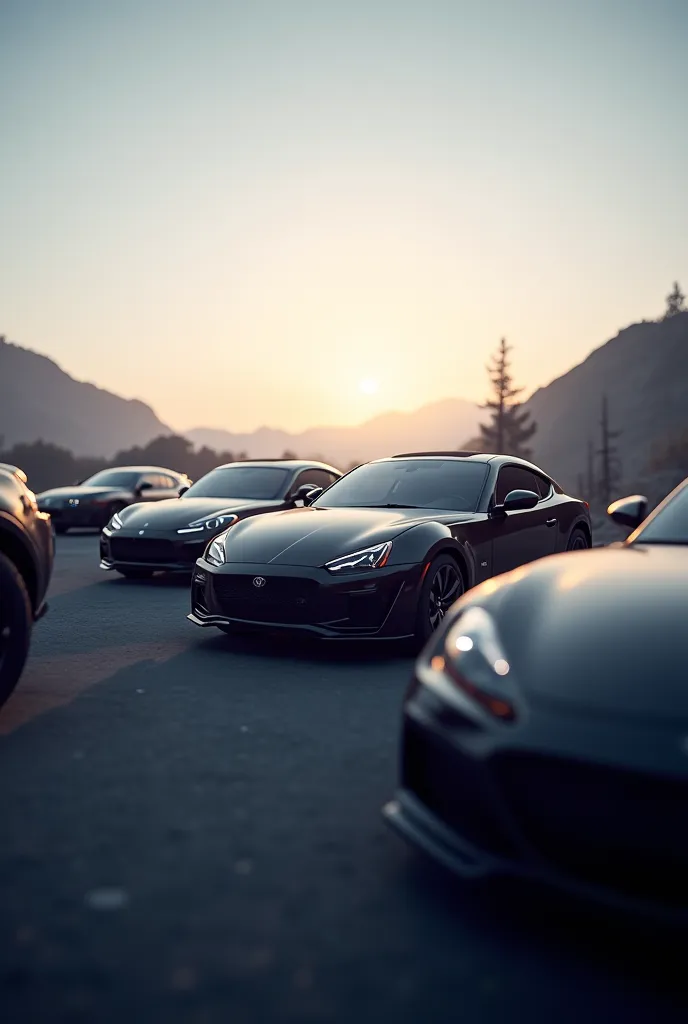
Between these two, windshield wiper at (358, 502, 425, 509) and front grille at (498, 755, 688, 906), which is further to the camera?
windshield wiper at (358, 502, 425, 509)

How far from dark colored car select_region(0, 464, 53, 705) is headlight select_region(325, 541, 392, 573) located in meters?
1.78

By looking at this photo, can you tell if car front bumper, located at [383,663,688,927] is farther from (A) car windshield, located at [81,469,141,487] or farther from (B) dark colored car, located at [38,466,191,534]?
(A) car windshield, located at [81,469,141,487]

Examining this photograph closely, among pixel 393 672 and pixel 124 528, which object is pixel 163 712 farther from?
pixel 124 528

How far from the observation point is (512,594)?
316 cm

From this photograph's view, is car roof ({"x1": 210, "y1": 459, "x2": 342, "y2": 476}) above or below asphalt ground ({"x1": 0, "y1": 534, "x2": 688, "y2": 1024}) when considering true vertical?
above

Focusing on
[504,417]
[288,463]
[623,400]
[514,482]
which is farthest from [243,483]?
[623,400]

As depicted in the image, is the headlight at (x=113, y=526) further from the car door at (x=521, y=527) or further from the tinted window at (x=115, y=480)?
the tinted window at (x=115, y=480)

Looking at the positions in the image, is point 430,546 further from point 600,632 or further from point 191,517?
point 191,517

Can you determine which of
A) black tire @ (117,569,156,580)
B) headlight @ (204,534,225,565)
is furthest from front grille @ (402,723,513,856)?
black tire @ (117,569,156,580)

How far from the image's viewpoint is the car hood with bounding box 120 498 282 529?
33.8ft

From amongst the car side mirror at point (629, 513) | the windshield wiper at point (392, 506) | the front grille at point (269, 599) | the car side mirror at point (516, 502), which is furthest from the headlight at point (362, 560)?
the car side mirror at point (629, 513)

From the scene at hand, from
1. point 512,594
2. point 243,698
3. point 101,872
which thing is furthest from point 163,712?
point 512,594

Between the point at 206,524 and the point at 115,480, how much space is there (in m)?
10.8

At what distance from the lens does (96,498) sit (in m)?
18.9
